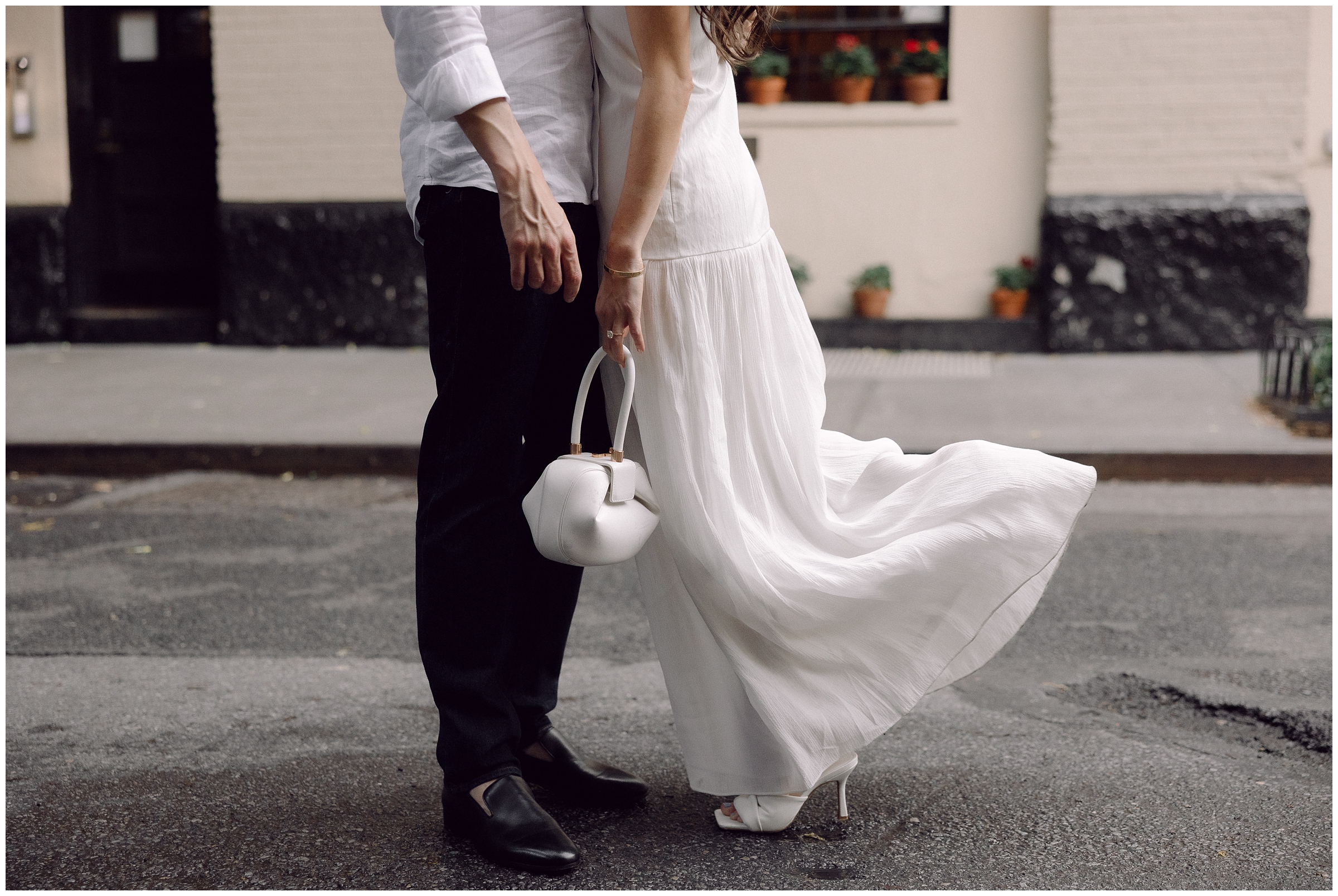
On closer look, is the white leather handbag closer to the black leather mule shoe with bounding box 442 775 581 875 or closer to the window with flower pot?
the black leather mule shoe with bounding box 442 775 581 875

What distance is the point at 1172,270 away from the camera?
29.8ft

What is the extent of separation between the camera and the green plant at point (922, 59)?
941 cm

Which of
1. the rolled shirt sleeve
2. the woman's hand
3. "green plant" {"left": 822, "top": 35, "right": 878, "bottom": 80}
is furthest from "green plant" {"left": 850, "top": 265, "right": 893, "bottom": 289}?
the rolled shirt sleeve

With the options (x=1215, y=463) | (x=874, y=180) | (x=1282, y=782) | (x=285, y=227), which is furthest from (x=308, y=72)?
(x=1282, y=782)

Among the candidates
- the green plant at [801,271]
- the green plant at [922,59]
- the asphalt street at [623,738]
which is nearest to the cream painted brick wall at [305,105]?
the green plant at [801,271]

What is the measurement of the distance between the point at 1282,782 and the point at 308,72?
8.57 meters

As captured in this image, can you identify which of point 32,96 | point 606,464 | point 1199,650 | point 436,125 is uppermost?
point 32,96

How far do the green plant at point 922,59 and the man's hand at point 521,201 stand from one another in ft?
26.1

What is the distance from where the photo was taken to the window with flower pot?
9484 mm

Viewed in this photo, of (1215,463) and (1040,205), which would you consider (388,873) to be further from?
(1040,205)

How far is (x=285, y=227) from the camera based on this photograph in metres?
9.70

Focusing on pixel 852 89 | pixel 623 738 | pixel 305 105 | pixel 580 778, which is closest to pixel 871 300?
pixel 852 89

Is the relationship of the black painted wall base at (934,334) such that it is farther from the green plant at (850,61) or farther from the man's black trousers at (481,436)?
the man's black trousers at (481,436)

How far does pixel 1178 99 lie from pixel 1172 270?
3.68ft
